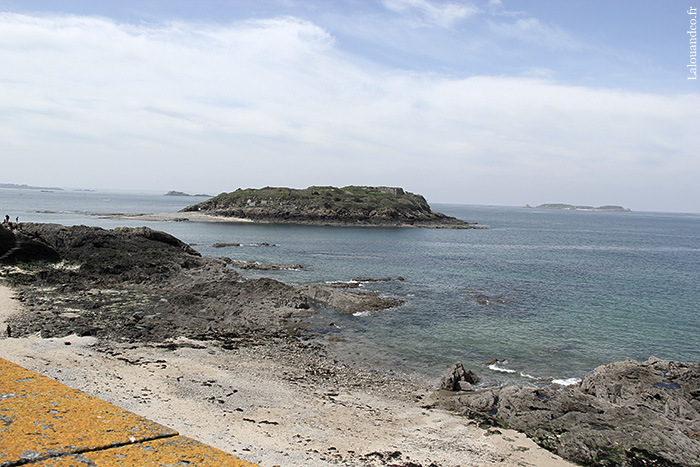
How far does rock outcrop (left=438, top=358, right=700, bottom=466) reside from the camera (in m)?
12.8

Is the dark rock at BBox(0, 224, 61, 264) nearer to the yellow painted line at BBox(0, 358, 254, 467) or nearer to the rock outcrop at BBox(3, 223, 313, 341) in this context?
the rock outcrop at BBox(3, 223, 313, 341)

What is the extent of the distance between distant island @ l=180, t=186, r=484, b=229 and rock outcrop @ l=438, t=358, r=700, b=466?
95287mm

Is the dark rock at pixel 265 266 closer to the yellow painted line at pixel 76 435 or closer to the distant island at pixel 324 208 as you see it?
the yellow painted line at pixel 76 435

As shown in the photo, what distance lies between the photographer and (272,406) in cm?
1453

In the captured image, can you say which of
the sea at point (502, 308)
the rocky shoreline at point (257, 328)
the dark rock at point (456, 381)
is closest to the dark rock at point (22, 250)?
the rocky shoreline at point (257, 328)

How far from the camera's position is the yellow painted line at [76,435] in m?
6.10

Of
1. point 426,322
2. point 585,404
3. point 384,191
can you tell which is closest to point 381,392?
point 585,404

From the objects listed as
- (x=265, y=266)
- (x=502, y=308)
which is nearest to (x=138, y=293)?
(x=265, y=266)

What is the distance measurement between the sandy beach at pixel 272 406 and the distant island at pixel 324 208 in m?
93.5

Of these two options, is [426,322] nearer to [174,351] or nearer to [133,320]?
[174,351]

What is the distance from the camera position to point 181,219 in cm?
10819

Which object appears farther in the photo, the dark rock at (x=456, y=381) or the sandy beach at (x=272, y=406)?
the dark rock at (x=456, y=381)

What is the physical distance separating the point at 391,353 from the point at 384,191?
127 m

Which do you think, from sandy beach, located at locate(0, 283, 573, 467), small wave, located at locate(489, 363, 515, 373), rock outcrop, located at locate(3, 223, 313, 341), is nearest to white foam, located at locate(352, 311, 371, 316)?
rock outcrop, located at locate(3, 223, 313, 341)
